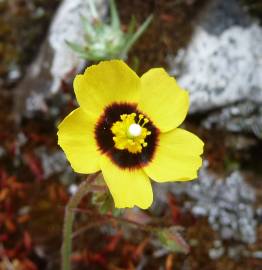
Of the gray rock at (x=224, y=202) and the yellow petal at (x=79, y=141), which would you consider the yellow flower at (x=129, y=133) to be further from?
the gray rock at (x=224, y=202)

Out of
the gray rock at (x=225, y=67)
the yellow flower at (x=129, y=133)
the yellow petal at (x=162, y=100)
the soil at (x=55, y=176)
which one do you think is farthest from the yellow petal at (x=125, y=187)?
the gray rock at (x=225, y=67)

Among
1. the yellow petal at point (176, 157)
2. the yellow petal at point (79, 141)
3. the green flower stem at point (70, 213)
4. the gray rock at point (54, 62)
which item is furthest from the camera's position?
the gray rock at point (54, 62)

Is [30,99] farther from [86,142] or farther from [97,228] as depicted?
[86,142]

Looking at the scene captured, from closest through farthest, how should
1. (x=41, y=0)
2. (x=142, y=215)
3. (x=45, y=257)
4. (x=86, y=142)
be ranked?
1. (x=86, y=142)
2. (x=142, y=215)
3. (x=45, y=257)
4. (x=41, y=0)

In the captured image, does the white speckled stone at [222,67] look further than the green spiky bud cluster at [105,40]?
Yes

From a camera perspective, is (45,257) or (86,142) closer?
(86,142)

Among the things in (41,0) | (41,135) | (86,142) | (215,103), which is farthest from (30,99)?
(86,142)

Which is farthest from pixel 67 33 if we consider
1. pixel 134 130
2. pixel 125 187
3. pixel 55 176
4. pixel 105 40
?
pixel 125 187
